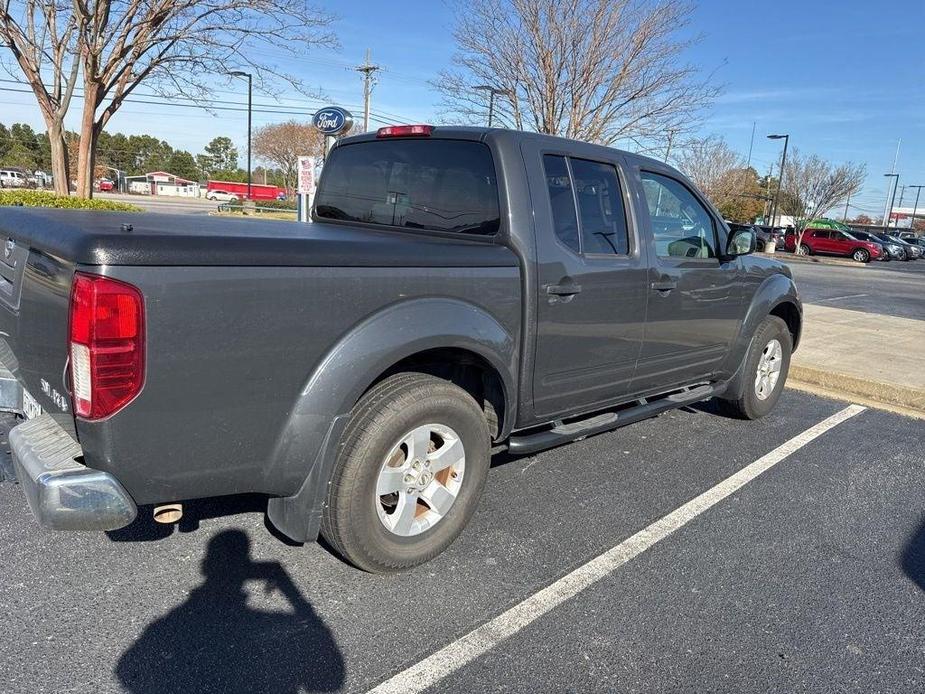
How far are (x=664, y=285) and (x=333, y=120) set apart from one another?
8.28m

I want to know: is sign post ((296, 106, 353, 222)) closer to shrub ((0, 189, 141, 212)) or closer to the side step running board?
shrub ((0, 189, 141, 212))

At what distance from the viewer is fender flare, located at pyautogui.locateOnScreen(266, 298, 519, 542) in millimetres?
2484

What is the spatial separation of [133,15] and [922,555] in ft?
49.2

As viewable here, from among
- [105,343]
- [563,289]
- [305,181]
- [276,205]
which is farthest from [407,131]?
[276,205]

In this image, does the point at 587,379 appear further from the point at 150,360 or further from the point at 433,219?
the point at 150,360

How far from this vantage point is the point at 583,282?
3.45 metres

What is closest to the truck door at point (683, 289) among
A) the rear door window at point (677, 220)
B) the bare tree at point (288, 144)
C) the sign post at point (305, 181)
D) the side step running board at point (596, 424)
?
the rear door window at point (677, 220)

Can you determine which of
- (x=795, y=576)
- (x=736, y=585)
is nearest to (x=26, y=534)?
(x=736, y=585)

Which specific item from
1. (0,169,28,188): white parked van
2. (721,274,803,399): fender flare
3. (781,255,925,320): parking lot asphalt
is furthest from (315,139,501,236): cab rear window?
(0,169,28,188): white parked van

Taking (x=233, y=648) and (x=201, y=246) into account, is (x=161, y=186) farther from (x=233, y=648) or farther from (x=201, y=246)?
(x=233, y=648)

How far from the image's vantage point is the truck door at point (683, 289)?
4020 millimetres

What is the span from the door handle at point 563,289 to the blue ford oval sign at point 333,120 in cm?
839

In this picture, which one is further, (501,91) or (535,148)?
(501,91)

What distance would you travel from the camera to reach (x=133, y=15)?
43.0ft
